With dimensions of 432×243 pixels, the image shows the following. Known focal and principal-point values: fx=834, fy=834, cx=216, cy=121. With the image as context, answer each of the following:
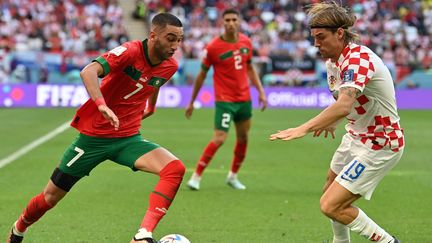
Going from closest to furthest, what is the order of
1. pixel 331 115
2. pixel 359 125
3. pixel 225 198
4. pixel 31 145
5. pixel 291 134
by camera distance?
1. pixel 291 134
2. pixel 331 115
3. pixel 359 125
4. pixel 225 198
5. pixel 31 145

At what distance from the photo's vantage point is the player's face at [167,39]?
302 inches

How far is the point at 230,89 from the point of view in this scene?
511 inches

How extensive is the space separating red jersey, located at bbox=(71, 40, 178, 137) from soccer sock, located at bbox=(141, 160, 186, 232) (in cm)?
62

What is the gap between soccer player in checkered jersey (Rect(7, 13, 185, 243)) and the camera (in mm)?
7676

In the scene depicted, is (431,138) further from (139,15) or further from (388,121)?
(139,15)

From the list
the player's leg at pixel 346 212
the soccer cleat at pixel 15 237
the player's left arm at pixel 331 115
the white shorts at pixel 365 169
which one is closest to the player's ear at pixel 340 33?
the player's left arm at pixel 331 115

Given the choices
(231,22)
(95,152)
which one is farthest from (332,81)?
(231,22)

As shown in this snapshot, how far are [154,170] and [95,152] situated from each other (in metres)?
0.62

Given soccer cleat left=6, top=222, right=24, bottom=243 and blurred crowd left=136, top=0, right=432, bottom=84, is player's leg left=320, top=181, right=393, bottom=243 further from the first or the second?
blurred crowd left=136, top=0, right=432, bottom=84

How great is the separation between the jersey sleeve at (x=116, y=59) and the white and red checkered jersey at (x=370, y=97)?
1828mm

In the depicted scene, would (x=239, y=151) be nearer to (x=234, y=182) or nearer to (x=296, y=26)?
(x=234, y=182)

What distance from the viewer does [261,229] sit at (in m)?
9.34

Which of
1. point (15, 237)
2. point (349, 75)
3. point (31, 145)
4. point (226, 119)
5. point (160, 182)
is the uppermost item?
point (349, 75)

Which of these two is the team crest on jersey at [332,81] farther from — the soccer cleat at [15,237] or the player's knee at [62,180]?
the soccer cleat at [15,237]
